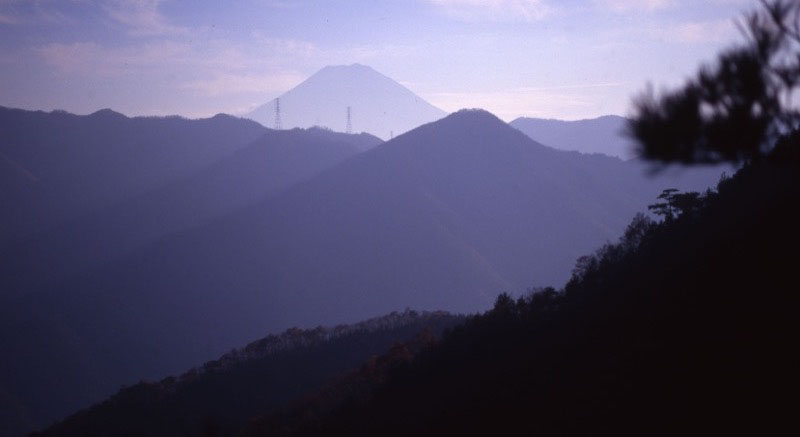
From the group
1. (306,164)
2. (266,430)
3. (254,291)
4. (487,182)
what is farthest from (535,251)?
(266,430)

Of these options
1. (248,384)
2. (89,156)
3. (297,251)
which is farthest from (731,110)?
(89,156)

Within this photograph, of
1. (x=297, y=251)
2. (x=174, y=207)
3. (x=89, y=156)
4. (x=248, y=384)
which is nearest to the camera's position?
(x=248, y=384)

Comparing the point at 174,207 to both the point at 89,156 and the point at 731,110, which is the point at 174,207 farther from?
the point at 731,110

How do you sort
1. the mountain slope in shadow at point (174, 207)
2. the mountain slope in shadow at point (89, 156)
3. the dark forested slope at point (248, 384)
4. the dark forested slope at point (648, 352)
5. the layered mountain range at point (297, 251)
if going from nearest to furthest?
the dark forested slope at point (648, 352)
the dark forested slope at point (248, 384)
the layered mountain range at point (297, 251)
the mountain slope in shadow at point (174, 207)
the mountain slope in shadow at point (89, 156)

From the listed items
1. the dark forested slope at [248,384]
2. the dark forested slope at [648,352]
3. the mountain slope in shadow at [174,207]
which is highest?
the mountain slope in shadow at [174,207]

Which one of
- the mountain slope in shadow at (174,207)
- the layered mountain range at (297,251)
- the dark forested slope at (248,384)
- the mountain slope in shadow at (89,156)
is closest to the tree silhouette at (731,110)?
the dark forested slope at (248,384)

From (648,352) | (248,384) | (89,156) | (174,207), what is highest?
(89,156)

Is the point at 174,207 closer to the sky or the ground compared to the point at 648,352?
closer to the sky

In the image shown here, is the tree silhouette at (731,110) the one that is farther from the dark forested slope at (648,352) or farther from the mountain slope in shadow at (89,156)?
the mountain slope in shadow at (89,156)

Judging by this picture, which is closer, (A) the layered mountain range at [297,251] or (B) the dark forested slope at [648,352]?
(B) the dark forested slope at [648,352]

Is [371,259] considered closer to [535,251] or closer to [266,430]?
[535,251]

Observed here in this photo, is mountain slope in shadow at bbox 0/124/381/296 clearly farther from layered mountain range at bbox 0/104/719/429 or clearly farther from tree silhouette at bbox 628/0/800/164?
tree silhouette at bbox 628/0/800/164

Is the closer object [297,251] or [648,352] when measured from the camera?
[648,352]
